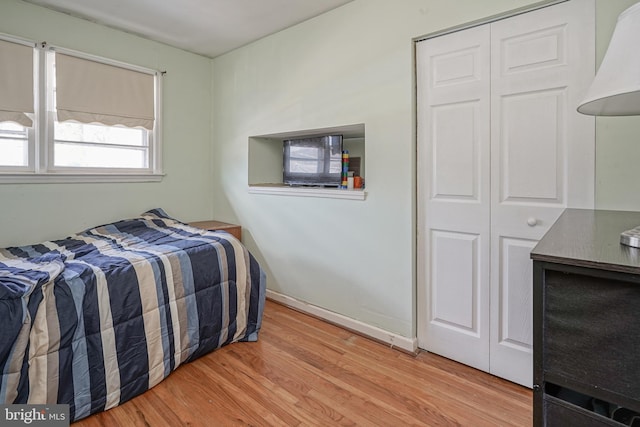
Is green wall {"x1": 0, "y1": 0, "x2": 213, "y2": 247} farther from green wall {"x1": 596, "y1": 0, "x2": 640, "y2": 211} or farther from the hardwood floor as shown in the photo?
green wall {"x1": 596, "y1": 0, "x2": 640, "y2": 211}

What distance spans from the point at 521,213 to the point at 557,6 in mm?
1058

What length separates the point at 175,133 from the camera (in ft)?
11.3

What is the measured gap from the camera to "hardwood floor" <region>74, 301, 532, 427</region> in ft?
5.39

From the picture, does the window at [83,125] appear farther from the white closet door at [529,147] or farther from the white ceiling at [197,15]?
the white closet door at [529,147]

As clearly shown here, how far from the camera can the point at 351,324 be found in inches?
102

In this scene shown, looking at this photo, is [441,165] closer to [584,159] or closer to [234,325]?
[584,159]

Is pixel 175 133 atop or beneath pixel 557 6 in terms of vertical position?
beneath

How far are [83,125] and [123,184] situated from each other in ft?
1.88

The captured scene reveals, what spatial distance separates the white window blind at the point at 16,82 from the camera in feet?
7.95

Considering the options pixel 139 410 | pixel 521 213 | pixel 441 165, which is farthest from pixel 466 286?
pixel 139 410

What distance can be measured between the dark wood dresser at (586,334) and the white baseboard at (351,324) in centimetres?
149

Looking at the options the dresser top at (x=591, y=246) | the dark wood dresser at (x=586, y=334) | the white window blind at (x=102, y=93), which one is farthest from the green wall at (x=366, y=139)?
the dark wood dresser at (x=586, y=334)

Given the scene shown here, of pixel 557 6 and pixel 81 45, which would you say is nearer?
pixel 557 6

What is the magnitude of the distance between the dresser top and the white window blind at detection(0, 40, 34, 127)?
331cm
